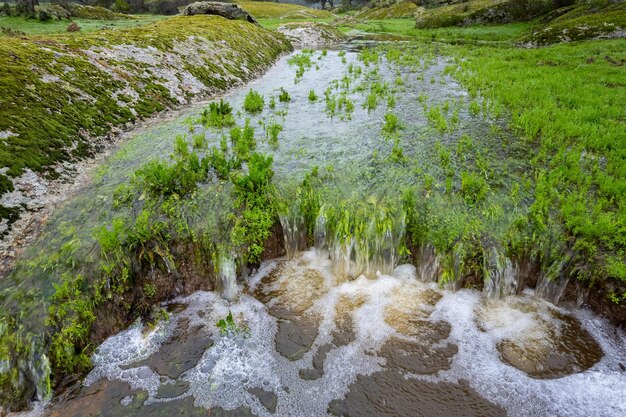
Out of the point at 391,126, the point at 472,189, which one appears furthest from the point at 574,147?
the point at 391,126

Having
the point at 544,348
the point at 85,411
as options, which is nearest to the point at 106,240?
the point at 85,411

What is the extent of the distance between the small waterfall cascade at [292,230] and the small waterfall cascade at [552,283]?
6.14 metres

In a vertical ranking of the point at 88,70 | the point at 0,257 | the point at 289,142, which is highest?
the point at 88,70

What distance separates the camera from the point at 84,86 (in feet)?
49.3

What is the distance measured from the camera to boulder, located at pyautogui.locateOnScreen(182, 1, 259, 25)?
1625 inches

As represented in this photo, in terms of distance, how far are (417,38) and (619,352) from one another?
51542mm

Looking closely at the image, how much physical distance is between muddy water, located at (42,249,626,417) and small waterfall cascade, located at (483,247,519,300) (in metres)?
0.23

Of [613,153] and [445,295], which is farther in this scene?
[613,153]

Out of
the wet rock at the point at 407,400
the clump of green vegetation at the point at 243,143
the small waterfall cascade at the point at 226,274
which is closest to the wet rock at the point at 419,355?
the wet rock at the point at 407,400

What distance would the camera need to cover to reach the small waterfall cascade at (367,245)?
9406 millimetres

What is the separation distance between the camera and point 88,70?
16.0 meters

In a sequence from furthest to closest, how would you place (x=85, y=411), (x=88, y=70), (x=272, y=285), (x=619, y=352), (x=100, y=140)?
(x=88, y=70) < (x=100, y=140) < (x=272, y=285) < (x=619, y=352) < (x=85, y=411)

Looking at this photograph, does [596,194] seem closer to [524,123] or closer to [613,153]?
[613,153]

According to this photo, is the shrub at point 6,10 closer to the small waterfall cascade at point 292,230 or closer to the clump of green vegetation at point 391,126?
the clump of green vegetation at point 391,126
